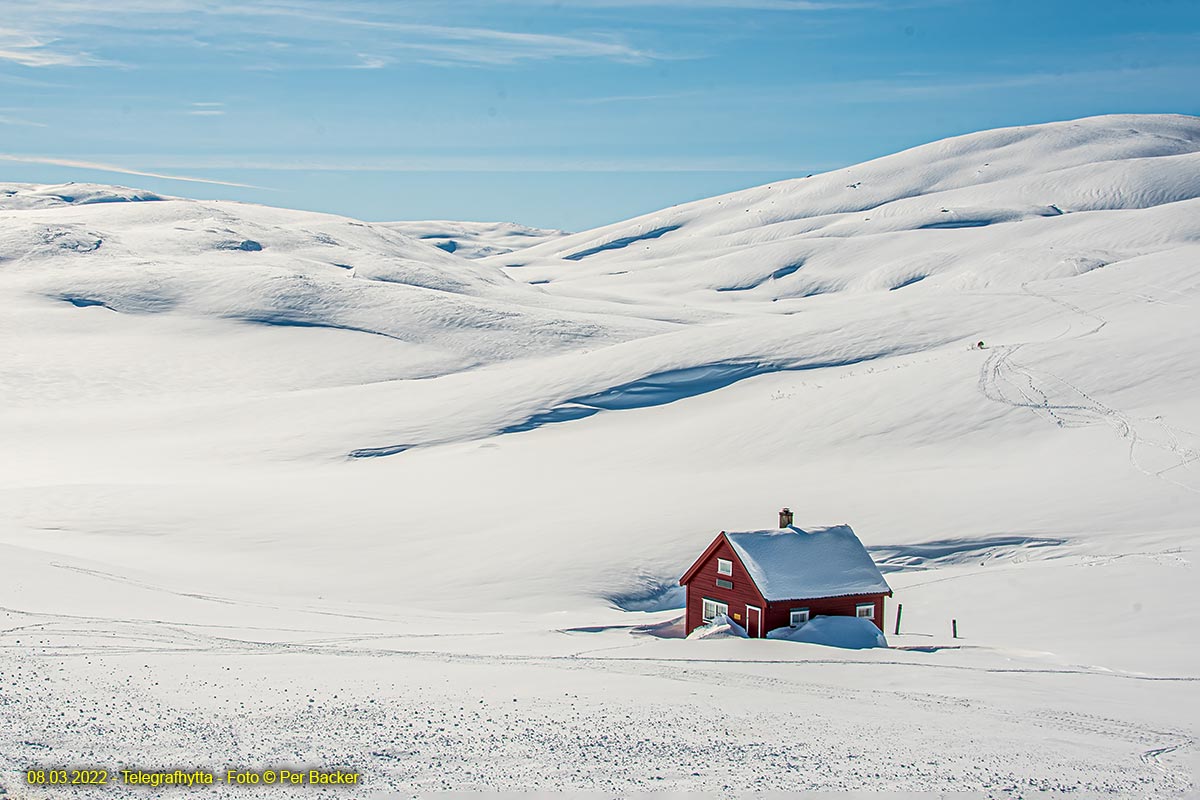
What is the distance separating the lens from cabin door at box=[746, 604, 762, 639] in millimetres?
21438

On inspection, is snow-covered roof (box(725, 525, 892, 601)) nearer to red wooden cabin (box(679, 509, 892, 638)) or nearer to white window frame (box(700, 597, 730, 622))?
red wooden cabin (box(679, 509, 892, 638))

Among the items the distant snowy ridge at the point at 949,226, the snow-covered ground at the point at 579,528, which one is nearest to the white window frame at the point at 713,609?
the snow-covered ground at the point at 579,528

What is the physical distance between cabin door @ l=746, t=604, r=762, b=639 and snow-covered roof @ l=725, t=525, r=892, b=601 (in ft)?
1.99

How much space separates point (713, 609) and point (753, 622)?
4.70 ft

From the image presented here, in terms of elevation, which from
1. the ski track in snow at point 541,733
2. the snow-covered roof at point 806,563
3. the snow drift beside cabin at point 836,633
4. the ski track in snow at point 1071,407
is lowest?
the snow drift beside cabin at point 836,633

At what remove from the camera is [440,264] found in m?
127

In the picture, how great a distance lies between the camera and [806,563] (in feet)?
72.5

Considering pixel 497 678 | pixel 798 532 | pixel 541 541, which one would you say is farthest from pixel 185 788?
pixel 541 541

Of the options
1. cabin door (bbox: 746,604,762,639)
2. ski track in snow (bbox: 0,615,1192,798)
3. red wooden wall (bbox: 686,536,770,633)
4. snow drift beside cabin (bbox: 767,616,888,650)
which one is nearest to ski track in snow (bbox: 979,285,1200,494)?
snow drift beside cabin (bbox: 767,616,888,650)

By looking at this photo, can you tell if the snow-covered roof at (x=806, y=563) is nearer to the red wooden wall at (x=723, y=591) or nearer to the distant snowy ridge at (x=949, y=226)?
the red wooden wall at (x=723, y=591)

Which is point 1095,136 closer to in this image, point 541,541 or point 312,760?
point 541,541

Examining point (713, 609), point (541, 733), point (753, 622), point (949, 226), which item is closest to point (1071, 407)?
point (713, 609)

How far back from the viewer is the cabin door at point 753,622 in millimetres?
21438

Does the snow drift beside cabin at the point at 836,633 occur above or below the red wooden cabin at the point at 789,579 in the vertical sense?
below
